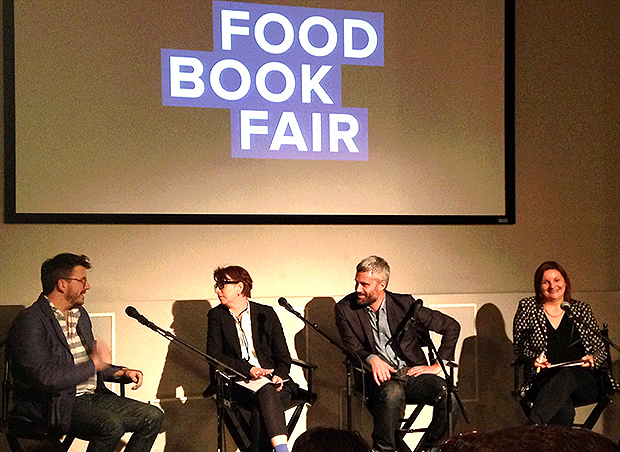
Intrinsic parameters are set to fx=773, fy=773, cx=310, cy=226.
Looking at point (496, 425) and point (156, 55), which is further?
point (496, 425)

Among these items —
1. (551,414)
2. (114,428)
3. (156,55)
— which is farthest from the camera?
(156,55)

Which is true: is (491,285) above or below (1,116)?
below

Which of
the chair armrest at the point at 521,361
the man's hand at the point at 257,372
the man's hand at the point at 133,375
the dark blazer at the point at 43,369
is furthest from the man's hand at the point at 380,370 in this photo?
the dark blazer at the point at 43,369

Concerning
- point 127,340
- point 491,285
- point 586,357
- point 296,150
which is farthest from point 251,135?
point 586,357

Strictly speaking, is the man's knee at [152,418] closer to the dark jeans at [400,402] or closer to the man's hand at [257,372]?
the man's hand at [257,372]

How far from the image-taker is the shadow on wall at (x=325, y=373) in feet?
14.8

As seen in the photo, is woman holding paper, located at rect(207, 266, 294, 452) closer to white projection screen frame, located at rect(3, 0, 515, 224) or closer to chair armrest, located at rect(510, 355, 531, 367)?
white projection screen frame, located at rect(3, 0, 515, 224)

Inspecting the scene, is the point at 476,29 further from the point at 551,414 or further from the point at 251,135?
the point at 551,414

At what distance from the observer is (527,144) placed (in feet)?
16.6

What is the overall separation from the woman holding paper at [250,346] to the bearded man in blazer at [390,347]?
38 centimetres

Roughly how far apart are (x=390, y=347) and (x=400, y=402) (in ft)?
1.19

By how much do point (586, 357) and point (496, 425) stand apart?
3.07ft

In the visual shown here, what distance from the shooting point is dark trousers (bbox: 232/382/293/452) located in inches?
146

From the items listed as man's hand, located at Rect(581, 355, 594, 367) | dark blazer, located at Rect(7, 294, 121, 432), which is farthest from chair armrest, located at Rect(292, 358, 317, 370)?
man's hand, located at Rect(581, 355, 594, 367)
